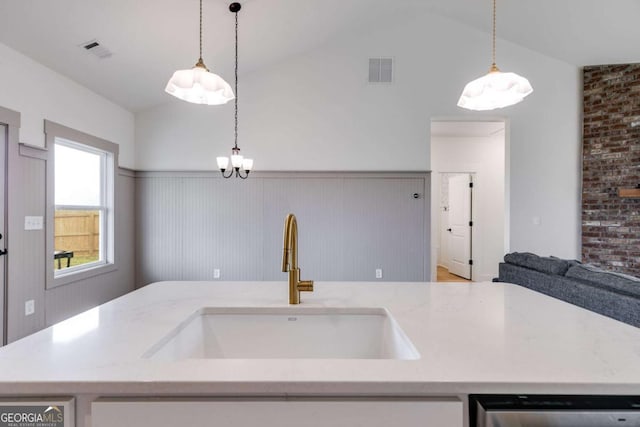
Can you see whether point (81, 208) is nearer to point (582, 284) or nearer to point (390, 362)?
point (390, 362)

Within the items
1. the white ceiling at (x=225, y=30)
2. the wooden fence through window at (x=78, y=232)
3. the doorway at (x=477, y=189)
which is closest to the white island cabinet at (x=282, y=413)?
the white ceiling at (x=225, y=30)

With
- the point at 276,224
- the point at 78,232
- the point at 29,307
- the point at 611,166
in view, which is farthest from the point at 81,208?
the point at 611,166

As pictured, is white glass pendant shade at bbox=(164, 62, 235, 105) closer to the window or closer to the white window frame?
the white window frame

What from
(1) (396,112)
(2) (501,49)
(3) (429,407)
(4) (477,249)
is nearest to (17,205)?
(3) (429,407)

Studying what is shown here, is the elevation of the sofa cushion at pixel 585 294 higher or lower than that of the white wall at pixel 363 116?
lower

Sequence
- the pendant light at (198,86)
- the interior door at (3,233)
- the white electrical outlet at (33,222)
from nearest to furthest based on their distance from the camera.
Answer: the pendant light at (198,86) < the interior door at (3,233) < the white electrical outlet at (33,222)

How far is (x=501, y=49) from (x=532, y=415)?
4.66 meters

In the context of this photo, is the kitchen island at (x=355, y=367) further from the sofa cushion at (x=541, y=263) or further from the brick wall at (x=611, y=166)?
the brick wall at (x=611, y=166)

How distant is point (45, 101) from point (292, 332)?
10.6 ft

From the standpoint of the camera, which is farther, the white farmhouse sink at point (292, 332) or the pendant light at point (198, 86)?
the pendant light at point (198, 86)

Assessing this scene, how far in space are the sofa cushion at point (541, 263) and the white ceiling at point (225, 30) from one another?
2.64 m

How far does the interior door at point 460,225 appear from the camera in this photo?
17.4ft

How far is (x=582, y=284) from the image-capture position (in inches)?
82.1

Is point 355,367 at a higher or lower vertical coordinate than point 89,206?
lower
